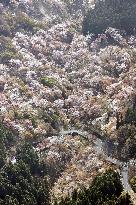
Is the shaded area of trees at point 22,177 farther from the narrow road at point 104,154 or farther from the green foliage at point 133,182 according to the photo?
the green foliage at point 133,182

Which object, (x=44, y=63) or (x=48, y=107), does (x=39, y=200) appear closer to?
(x=48, y=107)

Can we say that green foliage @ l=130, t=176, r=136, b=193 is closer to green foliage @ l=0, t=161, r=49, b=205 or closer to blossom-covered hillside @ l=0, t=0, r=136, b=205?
blossom-covered hillside @ l=0, t=0, r=136, b=205

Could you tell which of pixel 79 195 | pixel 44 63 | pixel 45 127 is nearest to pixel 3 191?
pixel 79 195

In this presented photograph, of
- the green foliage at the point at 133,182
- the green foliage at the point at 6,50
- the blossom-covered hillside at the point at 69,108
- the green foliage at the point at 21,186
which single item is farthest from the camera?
the green foliage at the point at 6,50

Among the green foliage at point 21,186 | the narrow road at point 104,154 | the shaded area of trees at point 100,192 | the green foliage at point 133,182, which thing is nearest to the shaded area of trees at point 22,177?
the green foliage at point 21,186

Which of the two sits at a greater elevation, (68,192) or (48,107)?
(48,107)

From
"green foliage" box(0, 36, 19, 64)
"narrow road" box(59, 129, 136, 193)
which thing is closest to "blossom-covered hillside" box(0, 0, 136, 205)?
"green foliage" box(0, 36, 19, 64)
